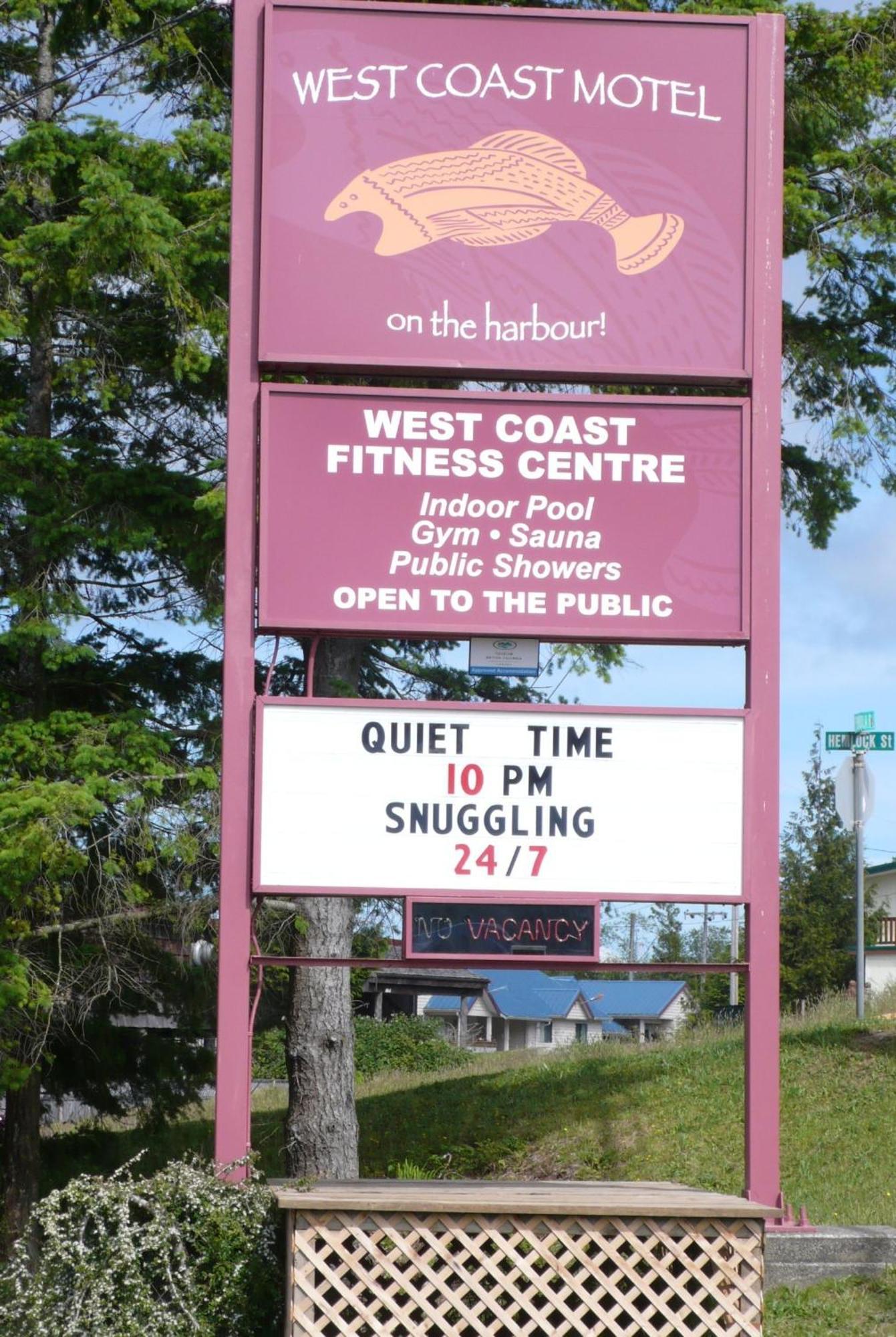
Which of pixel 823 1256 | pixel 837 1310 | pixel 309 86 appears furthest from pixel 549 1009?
pixel 309 86

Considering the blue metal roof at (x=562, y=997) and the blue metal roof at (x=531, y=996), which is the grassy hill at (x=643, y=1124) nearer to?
the blue metal roof at (x=562, y=997)

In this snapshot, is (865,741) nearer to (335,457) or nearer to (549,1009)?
(335,457)

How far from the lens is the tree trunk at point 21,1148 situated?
14.6 meters

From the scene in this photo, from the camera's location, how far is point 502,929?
26.7 feet

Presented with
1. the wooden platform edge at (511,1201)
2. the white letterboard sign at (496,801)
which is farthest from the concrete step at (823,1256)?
the white letterboard sign at (496,801)

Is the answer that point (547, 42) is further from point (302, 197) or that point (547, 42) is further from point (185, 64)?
point (185, 64)

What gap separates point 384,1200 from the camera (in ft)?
22.9

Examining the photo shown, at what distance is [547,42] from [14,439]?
674cm

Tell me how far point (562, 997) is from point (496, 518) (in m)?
53.6

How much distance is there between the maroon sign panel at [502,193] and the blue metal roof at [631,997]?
167 ft

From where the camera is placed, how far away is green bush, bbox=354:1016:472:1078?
37625mm

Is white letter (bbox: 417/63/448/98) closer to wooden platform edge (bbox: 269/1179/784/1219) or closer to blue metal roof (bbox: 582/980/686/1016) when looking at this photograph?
wooden platform edge (bbox: 269/1179/784/1219)

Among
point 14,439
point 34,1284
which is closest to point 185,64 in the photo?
point 14,439

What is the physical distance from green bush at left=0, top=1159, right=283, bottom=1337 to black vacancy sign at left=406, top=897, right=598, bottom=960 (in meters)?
1.54
